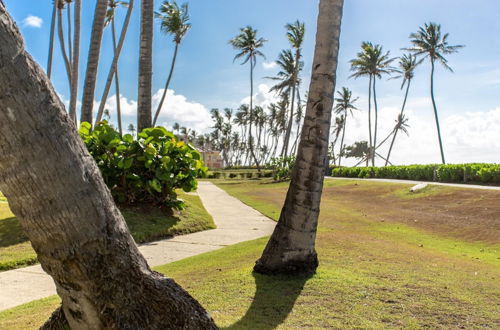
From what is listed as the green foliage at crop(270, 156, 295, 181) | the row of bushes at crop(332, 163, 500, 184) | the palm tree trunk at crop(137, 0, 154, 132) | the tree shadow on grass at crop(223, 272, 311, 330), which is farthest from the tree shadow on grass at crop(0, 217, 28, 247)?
the green foliage at crop(270, 156, 295, 181)

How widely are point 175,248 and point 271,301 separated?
4589 mm

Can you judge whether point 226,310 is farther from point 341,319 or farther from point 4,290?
point 4,290

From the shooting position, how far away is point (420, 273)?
5977 millimetres

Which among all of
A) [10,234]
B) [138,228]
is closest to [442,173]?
[138,228]

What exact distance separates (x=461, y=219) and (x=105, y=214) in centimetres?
1533

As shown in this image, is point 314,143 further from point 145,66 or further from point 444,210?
point 444,210

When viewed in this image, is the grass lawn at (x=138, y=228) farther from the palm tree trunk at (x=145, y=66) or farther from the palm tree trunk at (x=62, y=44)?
the palm tree trunk at (x=62, y=44)

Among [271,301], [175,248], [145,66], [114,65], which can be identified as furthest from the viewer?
[114,65]

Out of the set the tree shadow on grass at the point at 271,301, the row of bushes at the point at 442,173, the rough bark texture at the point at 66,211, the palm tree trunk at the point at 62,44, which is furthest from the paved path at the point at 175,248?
the palm tree trunk at the point at 62,44

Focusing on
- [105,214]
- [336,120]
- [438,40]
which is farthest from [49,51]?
[336,120]

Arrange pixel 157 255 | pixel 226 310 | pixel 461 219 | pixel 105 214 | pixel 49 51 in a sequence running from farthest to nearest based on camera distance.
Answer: pixel 49 51, pixel 461 219, pixel 157 255, pixel 226 310, pixel 105 214

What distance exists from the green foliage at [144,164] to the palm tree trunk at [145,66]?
5.72ft

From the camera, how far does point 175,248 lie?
8.78 m

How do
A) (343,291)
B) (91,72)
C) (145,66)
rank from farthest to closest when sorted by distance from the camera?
(91,72) → (145,66) → (343,291)
